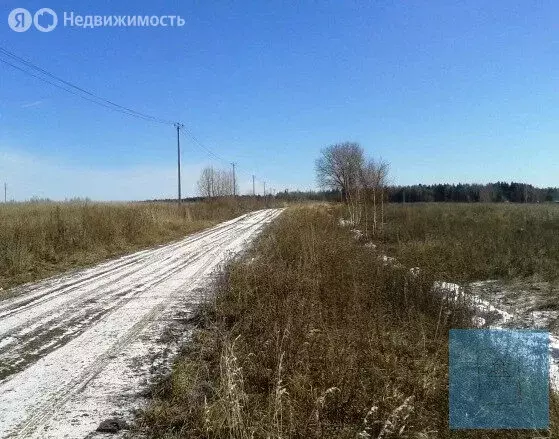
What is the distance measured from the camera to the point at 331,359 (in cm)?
454

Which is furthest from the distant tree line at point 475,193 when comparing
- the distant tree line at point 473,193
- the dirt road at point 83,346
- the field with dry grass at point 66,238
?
the dirt road at point 83,346

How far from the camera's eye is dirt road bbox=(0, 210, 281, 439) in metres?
3.93

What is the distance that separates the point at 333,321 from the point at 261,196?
297ft

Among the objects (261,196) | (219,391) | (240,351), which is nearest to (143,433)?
(219,391)

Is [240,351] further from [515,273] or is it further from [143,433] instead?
[515,273]

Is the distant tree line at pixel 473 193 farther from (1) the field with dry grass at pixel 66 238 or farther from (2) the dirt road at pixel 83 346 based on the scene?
(2) the dirt road at pixel 83 346

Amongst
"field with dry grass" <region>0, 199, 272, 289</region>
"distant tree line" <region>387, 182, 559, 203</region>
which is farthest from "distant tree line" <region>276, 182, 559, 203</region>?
"field with dry grass" <region>0, 199, 272, 289</region>

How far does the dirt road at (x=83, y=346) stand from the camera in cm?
393

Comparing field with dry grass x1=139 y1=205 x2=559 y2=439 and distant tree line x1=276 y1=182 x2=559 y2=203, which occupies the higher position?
distant tree line x1=276 y1=182 x2=559 y2=203
